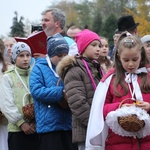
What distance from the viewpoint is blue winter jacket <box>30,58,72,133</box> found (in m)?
6.22

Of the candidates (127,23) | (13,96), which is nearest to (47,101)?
(13,96)

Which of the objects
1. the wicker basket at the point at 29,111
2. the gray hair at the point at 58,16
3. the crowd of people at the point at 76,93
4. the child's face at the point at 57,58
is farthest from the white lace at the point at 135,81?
the gray hair at the point at 58,16

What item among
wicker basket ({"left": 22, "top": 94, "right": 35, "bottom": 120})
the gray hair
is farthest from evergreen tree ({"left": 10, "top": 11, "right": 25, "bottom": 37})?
wicker basket ({"left": 22, "top": 94, "right": 35, "bottom": 120})

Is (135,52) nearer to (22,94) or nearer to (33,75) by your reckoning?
(33,75)

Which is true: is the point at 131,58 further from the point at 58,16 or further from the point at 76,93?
the point at 58,16

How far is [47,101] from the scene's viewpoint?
627 centimetres

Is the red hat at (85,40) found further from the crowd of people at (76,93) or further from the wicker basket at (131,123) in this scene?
the wicker basket at (131,123)

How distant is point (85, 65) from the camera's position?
5973 millimetres

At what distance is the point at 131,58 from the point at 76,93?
35.1 inches

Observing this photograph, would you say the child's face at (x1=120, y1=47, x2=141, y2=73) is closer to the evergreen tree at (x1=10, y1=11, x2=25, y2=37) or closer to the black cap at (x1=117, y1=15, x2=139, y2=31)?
the black cap at (x1=117, y1=15, x2=139, y2=31)

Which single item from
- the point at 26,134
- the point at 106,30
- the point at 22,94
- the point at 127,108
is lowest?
the point at 106,30

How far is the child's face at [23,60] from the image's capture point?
7.29 meters

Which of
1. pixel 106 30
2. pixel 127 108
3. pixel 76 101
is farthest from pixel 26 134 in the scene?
pixel 106 30

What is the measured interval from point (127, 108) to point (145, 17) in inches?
1468
